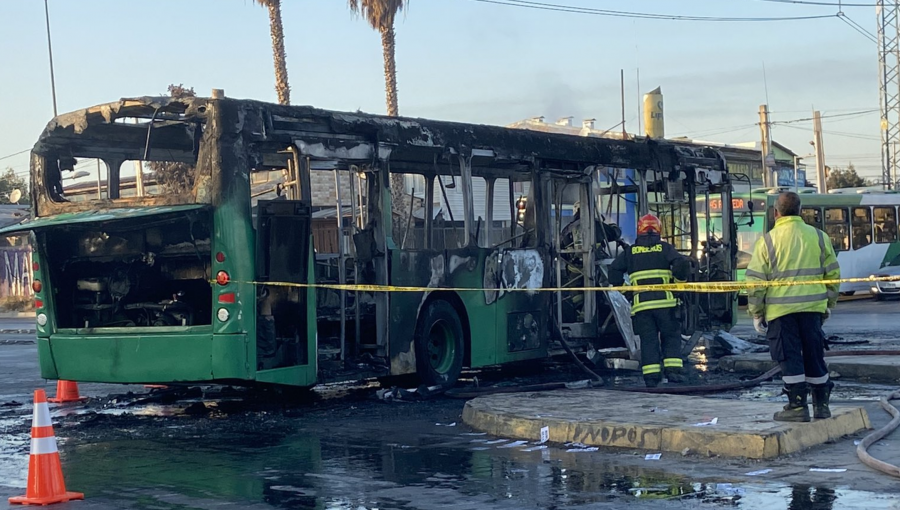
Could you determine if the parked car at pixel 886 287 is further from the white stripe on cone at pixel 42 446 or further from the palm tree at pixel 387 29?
the white stripe on cone at pixel 42 446

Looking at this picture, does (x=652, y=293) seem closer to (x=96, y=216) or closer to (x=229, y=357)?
(x=229, y=357)

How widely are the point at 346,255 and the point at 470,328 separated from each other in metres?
1.90

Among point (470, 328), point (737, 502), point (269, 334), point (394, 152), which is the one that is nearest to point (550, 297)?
point (470, 328)

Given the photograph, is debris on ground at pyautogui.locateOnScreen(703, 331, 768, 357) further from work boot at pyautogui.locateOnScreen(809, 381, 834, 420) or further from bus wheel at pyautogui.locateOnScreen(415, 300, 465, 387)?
work boot at pyautogui.locateOnScreen(809, 381, 834, 420)

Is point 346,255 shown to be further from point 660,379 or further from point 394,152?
point 660,379

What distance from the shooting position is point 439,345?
12781 millimetres

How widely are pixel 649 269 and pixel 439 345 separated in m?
2.48

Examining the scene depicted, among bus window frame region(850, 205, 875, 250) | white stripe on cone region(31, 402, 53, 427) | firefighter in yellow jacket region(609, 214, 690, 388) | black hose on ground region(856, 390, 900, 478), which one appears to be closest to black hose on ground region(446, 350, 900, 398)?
firefighter in yellow jacket region(609, 214, 690, 388)

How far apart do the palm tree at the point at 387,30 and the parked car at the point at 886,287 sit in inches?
588

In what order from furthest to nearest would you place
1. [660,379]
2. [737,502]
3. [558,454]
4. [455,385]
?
1. [455,385]
2. [660,379]
3. [558,454]
4. [737,502]

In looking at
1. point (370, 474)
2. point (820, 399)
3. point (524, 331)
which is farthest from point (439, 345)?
point (820, 399)

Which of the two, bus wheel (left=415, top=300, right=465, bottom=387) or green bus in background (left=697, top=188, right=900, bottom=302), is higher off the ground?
green bus in background (left=697, top=188, right=900, bottom=302)

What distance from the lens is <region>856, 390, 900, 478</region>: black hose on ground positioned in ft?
22.2

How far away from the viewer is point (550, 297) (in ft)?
46.4
